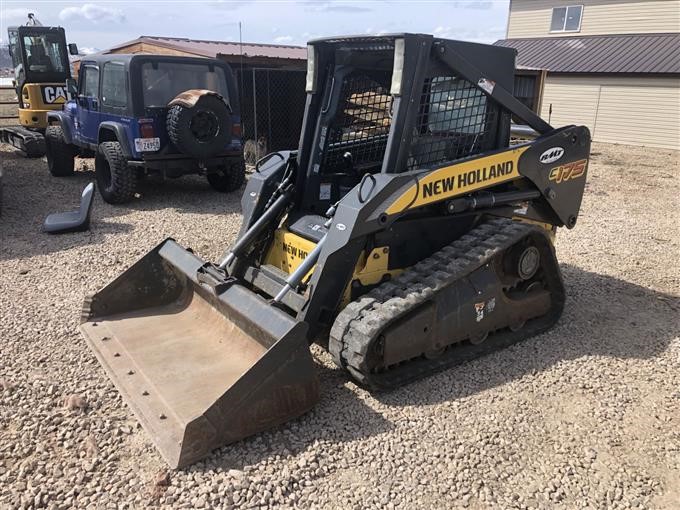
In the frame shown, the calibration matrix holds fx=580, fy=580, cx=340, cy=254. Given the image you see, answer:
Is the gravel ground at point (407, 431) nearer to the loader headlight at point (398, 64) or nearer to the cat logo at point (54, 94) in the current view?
the loader headlight at point (398, 64)

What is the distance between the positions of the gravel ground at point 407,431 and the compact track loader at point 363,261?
17cm

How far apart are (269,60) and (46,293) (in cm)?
987

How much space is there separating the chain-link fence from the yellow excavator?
3.94 meters

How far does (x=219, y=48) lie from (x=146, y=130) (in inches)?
289

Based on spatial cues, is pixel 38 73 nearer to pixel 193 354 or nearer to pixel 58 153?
pixel 58 153

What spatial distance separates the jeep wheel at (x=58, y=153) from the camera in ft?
34.9

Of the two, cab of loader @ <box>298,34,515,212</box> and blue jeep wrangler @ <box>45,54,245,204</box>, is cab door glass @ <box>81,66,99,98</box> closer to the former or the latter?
blue jeep wrangler @ <box>45,54,245,204</box>

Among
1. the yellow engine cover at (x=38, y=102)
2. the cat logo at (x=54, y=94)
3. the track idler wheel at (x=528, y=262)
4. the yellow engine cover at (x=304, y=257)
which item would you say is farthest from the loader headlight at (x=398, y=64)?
the yellow engine cover at (x=38, y=102)

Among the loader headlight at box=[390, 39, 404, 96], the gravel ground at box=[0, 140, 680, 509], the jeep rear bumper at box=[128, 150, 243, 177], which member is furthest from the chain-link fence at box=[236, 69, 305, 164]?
the loader headlight at box=[390, 39, 404, 96]

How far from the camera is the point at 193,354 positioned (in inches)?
155

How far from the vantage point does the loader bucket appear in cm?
313

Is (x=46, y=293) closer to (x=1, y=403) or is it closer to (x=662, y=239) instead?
(x=1, y=403)

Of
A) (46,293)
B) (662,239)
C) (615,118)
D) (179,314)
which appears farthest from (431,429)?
(615,118)

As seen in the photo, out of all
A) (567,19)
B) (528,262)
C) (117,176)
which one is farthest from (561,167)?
(567,19)
